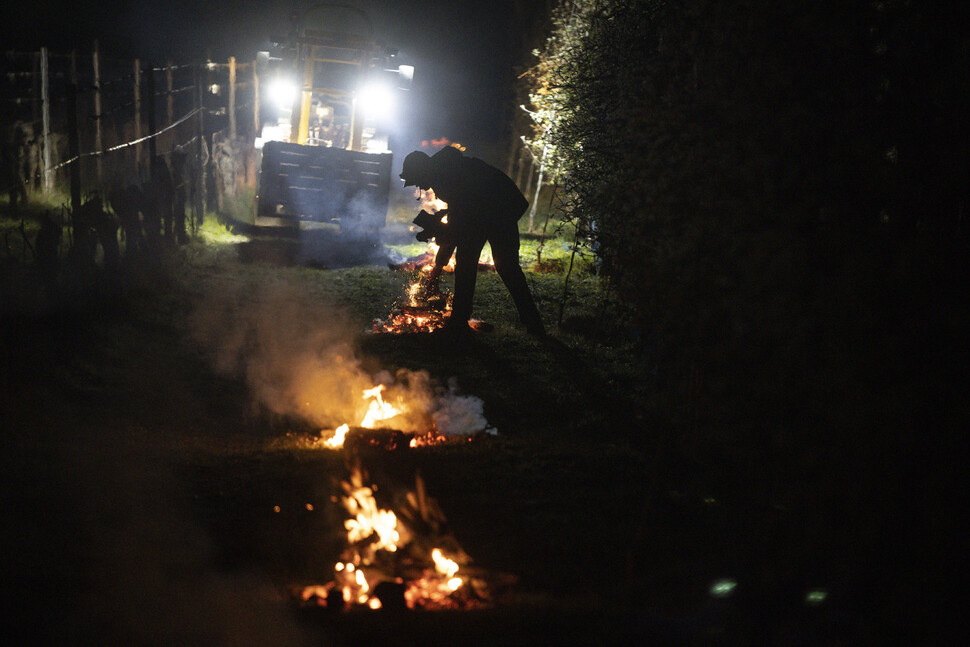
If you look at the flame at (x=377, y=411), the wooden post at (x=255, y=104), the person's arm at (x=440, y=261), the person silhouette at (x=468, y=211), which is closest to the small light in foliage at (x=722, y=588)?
the flame at (x=377, y=411)

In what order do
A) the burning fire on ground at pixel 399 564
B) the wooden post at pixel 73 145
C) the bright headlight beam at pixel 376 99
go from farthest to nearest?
the bright headlight beam at pixel 376 99
the wooden post at pixel 73 145
the burning fire on ground at pixel 399 564

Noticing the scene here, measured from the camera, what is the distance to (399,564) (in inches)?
151

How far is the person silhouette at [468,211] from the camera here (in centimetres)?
778

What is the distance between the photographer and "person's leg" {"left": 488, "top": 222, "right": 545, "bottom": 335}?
812 centimetres

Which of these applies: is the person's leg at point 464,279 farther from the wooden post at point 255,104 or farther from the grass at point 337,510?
the wooden post at point 255,104

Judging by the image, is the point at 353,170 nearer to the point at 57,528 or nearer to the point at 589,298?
the point at 589,298

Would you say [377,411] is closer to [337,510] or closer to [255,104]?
[337,510]

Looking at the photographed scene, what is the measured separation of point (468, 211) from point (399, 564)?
15.8 ft

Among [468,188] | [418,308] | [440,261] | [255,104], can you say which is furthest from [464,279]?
[255,104]

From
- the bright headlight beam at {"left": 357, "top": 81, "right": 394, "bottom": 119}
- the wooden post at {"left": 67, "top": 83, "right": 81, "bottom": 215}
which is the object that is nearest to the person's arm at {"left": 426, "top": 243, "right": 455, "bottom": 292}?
the wooden post at {"left": 67, "top": 83, "right": 81, "bottom": 215}

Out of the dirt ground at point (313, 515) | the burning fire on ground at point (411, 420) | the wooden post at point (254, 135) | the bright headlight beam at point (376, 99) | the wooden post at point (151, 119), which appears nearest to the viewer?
the dirt ground at point (313, 515)

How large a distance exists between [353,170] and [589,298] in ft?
18.4

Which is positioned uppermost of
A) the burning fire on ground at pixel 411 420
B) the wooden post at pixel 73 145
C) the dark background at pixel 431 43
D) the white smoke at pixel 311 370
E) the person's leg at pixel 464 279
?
the dark background at pixel 431 43

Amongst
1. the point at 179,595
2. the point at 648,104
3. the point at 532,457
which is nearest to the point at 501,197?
the point at 648,104
